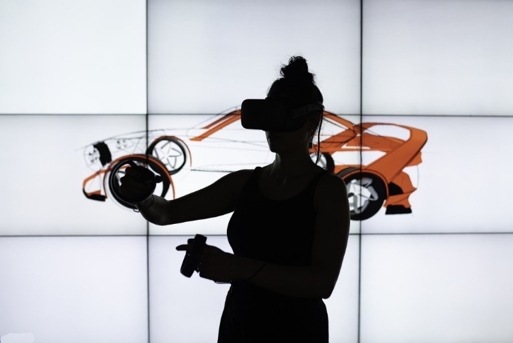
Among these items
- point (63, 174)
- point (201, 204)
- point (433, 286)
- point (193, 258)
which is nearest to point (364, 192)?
point (433, 286)

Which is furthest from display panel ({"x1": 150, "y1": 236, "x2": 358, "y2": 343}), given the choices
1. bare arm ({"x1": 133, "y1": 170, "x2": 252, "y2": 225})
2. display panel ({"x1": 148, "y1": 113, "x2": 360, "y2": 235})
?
bare arm ({"x1": 133, "y1": 170, "x2": 252, "y2": 225})

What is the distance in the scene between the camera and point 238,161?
294 cm

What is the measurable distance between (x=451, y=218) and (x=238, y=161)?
3.98 ft

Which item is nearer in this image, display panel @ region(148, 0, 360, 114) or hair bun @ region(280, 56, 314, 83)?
hair bun @ region(280, 56, 314, 83)

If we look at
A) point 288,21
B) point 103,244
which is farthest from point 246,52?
point 103,244

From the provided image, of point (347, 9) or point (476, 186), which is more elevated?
point (347, 9)

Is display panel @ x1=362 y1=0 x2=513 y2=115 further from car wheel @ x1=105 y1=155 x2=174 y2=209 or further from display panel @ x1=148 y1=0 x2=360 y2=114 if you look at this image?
car wheel @ x1=105 y1=155 x2=174 y2=209

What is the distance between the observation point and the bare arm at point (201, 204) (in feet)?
4.11

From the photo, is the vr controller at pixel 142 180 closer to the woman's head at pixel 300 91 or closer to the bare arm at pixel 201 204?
the bare arm at pixel 201 204

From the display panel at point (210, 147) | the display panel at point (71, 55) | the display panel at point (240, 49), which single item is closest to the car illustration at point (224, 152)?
the display panel at point (210, 147)

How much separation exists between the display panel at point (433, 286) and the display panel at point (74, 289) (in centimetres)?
125

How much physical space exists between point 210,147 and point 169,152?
8.6 inches

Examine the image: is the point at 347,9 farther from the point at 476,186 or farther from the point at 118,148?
the point at 118,148

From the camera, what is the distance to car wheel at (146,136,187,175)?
293 cm
